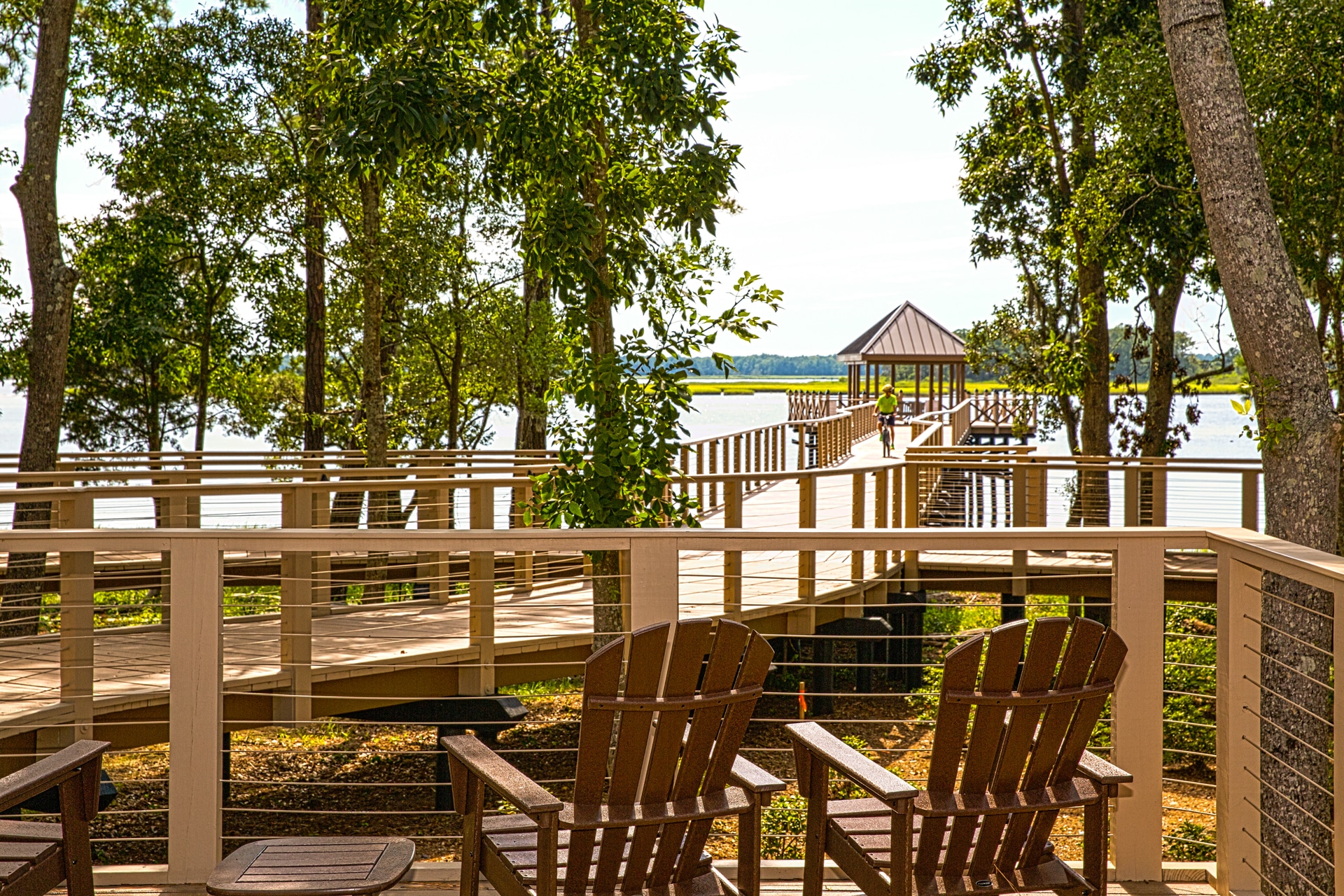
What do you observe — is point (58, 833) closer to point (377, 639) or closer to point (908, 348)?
point (377, 639)

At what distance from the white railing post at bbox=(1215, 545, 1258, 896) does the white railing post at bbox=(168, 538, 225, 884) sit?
2.99 m

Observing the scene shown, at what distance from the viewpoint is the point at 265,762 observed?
928cm

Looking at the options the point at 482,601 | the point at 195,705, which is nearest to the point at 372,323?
the point at 482,601

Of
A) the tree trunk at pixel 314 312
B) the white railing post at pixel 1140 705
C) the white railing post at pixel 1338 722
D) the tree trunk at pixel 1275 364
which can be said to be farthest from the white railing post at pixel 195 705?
the tree trunk at pixel 314 312

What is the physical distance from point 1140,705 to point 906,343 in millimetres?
32672

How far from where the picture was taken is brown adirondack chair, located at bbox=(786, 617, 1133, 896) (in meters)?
2.52

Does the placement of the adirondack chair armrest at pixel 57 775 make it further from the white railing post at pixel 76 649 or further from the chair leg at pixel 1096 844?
the white railing post at pixel 76 649

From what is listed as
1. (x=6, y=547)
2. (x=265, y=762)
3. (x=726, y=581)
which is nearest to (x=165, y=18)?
(x=265, y=762)

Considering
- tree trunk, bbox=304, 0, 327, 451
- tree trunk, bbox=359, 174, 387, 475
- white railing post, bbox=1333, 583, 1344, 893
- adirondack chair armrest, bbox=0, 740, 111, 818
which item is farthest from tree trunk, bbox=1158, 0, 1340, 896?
tree trunk, bbox=304, 0, 327, 451

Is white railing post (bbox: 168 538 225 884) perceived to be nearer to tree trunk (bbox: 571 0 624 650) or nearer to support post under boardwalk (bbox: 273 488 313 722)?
tree trunk (bbox: 571 0 624 650)

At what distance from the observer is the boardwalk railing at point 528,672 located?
3.26 m

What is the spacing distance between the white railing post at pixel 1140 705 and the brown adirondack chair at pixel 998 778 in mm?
665

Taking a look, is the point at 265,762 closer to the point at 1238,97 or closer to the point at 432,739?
the point at 432,739

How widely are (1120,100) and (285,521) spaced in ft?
28.2
